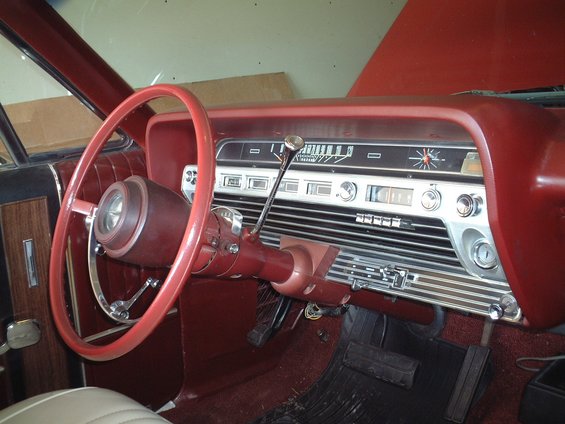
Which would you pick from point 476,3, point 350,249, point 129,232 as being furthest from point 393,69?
point 129,232

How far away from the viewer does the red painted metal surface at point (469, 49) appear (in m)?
2.01

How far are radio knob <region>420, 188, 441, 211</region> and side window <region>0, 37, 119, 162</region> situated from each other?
1.13 m

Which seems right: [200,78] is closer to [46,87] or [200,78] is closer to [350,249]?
[46,87]

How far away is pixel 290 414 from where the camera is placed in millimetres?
1823

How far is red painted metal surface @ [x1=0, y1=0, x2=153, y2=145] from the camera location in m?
1.46

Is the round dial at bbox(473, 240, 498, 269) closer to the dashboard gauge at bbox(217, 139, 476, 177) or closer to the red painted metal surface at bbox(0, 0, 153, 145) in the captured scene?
the dashboard gauge at bbox(217, 139, 476, 177)

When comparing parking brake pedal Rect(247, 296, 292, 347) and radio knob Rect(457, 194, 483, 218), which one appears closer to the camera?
radio knob Rect(457, 194, 483, 218)

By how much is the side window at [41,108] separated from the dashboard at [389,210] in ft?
1.83

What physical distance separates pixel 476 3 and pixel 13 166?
194 centimetres

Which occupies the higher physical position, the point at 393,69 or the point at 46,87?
the point at 393,69

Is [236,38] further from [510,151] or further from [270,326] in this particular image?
[510,151]

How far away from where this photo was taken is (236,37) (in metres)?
3.17

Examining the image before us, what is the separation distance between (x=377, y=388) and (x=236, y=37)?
7.34 ft

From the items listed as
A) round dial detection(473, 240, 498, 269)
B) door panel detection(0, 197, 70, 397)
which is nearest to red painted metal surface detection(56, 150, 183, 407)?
door panel detection(0, 197, 70, 397)
